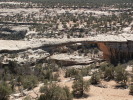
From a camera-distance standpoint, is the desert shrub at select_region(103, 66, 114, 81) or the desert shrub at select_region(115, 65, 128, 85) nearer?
the desert shrub at select_region(115, 65, 128, 85)

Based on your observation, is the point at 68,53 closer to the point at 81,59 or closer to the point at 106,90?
the point at 81,59

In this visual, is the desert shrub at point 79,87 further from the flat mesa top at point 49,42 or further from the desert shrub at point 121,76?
the flat mesa top at point 49,42

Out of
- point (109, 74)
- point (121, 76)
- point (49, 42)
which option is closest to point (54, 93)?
point (121, 76)

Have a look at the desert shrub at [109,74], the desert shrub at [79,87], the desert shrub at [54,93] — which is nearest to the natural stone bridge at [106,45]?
the desert shrub at [109,74]

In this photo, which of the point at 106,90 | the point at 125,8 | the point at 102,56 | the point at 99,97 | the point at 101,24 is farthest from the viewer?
the point at 125,8

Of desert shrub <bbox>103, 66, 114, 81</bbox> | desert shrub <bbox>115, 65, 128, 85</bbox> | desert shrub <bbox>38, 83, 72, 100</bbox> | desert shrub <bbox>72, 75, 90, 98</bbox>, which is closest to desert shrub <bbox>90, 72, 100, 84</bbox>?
desert shrub <bbox>115, 65, 128, 85</bbox>

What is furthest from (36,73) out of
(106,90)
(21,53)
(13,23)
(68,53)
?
(13,23)

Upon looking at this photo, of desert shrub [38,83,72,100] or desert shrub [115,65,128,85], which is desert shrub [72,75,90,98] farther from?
desert shrub [115,65,128,85]

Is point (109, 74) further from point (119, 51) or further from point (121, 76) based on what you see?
point (119, 51)
